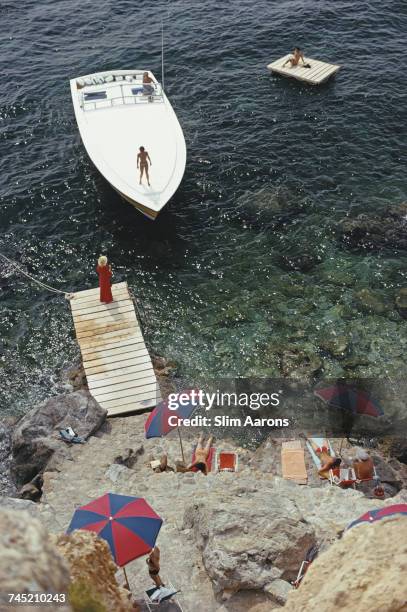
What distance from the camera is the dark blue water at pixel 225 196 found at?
18.9 metres

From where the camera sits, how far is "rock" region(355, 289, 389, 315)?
19547mm

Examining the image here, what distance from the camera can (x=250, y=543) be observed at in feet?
34.2

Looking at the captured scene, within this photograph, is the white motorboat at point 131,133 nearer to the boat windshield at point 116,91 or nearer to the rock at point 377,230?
the boat windshield at point 116,91

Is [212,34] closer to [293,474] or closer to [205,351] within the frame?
→ [205,351]

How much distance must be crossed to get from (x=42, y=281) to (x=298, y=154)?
13.3 m

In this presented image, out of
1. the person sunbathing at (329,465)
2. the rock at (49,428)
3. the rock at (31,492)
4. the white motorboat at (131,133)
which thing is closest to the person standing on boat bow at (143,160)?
the white motorboat at (131,133)

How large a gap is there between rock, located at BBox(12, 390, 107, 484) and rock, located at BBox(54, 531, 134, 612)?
6545mm

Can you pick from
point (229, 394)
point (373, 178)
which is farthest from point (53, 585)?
point (373, 178)

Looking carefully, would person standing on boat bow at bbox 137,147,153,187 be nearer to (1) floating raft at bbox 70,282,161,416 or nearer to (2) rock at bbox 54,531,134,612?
(1) floating raft at bbox 70,282,161,416

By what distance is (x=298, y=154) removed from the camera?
1031 inches

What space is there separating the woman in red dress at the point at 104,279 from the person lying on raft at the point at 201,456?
247 inches

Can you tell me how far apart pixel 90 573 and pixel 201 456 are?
7.23 metres

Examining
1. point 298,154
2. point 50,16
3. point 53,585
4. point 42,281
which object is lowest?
point 42,281

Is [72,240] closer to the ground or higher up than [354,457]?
higher up
